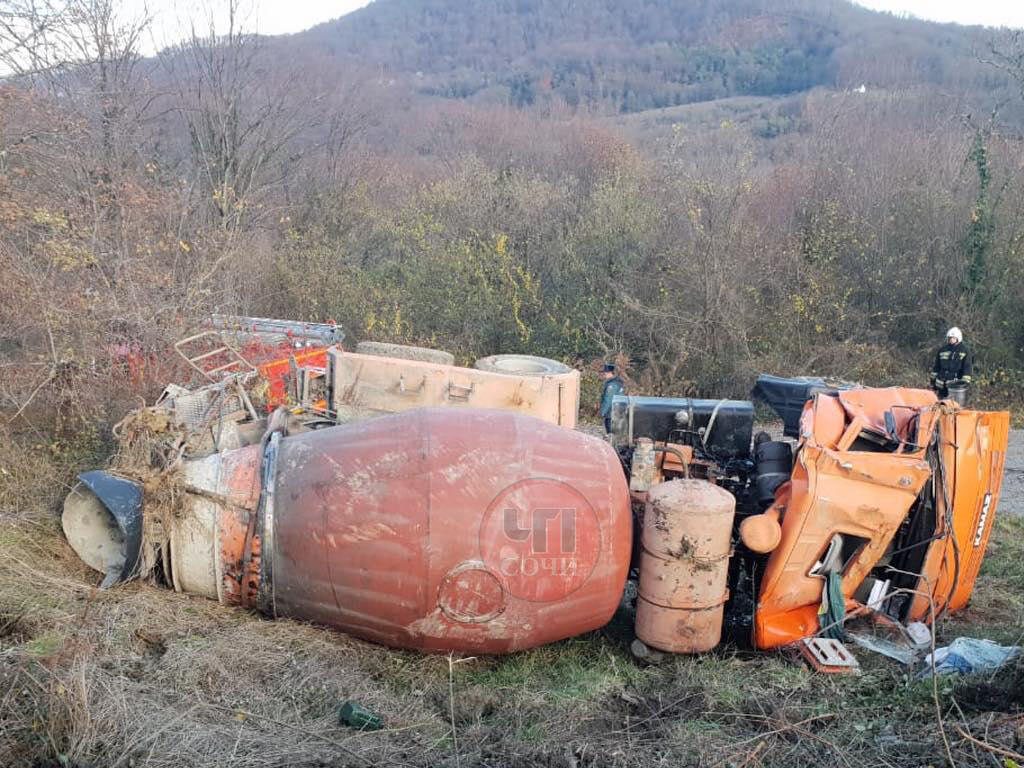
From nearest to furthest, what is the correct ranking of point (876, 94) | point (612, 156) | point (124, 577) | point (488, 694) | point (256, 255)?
point (488, 694) < point (124, 577) < point (256, 255) < point (612, 156) < point (876, 94)

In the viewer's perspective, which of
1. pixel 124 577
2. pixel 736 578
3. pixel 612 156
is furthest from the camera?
pixel 612 156

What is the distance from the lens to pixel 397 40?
3125 inches

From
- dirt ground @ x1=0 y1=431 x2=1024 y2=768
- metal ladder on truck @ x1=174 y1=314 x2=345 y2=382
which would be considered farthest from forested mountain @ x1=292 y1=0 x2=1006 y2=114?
dirt ground @ x1=0 y1=431 x2=1024 y2=768

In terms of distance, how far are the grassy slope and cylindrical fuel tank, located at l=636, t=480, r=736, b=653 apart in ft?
0.74

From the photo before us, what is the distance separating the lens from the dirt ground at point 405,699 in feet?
12.5

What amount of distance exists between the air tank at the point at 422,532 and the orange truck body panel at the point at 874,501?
1.19 meters

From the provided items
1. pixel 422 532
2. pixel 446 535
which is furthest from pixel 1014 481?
pixel 422 532

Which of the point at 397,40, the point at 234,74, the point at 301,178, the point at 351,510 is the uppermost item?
the point at 397,40

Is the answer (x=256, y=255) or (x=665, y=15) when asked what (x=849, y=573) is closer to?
(x=256, y=255)

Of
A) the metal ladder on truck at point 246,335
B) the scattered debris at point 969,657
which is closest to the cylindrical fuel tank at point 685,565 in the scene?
the scattered debris at point 969,657

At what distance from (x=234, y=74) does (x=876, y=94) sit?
2357 cm

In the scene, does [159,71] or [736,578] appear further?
[159,71]

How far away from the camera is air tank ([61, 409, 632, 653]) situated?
191 inches

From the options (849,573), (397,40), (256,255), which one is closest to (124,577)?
(849,573)
